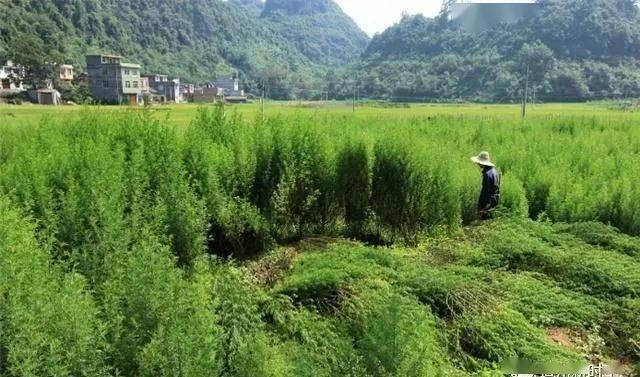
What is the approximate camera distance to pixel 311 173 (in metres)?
7.77

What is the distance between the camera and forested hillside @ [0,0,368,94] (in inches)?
2279

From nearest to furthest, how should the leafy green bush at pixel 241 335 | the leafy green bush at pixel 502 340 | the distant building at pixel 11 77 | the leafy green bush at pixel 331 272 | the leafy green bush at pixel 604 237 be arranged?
the leafy green bush at pixel 241 335, the leafy green bush at pixel 502 340, the leafy green bush at pixel 331 272, the leafy green bush at pixel 604 237, the distant building at pixel 11 77

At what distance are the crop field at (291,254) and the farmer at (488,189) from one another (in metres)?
0.23

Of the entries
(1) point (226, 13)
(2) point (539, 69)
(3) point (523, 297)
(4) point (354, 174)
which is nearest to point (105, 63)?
(2) point (539, 69)

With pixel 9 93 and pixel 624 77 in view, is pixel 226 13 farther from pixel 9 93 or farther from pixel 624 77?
pixel 624 77

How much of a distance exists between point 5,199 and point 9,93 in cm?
4890

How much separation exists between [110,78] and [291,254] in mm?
51910

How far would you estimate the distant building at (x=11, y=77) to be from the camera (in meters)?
48.4

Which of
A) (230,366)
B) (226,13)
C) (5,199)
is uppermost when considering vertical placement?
(226,13)

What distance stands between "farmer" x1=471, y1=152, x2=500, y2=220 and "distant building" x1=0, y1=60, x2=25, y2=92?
169 feet

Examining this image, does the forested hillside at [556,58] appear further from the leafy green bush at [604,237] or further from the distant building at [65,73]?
the leafy green bush at [604,237]

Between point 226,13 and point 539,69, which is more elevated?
point 226,13

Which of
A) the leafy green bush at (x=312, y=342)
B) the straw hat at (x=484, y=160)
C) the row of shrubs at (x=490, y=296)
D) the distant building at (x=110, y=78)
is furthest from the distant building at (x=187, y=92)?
the leafy green bush at (x=312, y=342)

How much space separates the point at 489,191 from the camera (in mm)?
8273
